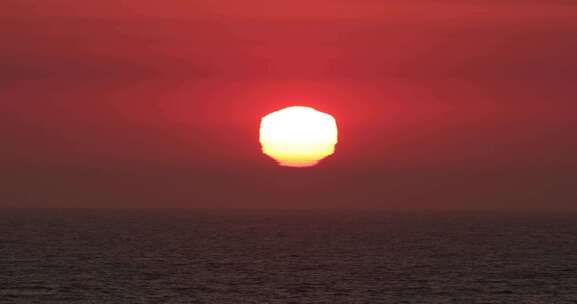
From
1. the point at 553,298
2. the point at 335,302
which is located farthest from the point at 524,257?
the point at 335,302

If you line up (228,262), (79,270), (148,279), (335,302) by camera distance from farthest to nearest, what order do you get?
(228,262) → (79,270) → (148,279) → (335,302)

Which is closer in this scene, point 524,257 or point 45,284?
point 45,284

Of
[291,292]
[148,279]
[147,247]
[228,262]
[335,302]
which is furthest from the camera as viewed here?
[147,247]

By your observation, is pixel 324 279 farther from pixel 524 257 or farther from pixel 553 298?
pixel 524 257

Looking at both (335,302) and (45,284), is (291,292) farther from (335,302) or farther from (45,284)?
(45,284)

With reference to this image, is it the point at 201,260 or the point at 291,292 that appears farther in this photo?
the point at 201,260

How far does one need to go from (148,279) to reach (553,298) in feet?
143

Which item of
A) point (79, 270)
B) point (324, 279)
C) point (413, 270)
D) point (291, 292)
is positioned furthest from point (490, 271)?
point (79, 270)

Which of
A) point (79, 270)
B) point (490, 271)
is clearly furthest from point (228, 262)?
point (490, 271)

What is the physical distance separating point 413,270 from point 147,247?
64758mm

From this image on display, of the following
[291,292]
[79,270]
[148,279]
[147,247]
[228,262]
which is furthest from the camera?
[147,247]

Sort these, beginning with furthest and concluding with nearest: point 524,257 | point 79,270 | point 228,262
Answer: point 524,257 → point 228,262 → point 79,270

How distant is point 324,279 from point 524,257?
53.2 metres

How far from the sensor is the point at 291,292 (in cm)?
10962
